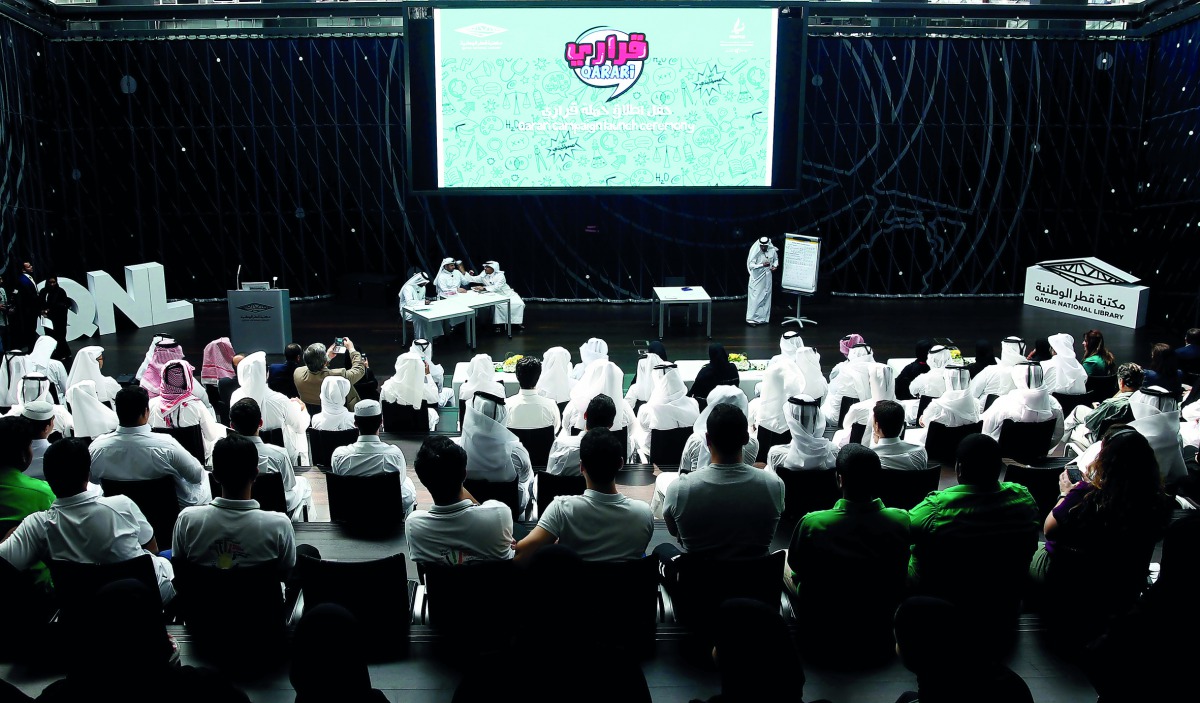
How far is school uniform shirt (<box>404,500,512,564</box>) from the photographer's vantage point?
3010 mm

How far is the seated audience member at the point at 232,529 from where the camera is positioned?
9.80 feet

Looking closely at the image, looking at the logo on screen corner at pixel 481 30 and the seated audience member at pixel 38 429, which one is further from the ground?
the logo on screen corner at pixel 481 30

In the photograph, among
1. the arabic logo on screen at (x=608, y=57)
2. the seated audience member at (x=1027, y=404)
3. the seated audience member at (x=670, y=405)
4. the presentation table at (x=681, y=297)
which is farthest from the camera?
the arabic logo on screen at (x=608, y=57)

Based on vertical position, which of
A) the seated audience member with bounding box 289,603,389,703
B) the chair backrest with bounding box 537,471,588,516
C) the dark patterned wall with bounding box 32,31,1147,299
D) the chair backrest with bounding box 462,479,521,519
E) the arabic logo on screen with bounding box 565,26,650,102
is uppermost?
the arabic logo on screen with bounding box 565,26,650,102

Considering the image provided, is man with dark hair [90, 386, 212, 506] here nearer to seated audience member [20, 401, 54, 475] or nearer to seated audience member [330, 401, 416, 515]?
seated audience member [20, 401, 54, 475]

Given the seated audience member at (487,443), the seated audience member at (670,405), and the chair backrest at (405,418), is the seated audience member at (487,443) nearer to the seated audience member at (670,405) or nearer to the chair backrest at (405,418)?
the seated audience member at (670,405)

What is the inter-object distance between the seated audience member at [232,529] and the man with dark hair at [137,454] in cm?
101

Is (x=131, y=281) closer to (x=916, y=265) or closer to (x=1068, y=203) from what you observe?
(x=916, y=265)

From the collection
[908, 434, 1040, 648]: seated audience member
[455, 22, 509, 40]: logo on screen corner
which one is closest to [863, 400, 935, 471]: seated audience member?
[908, 434, 1040, 648]: seated audience member

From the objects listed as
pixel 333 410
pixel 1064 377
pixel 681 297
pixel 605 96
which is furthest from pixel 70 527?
pixel 605 96

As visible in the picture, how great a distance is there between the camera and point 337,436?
514 centimetres

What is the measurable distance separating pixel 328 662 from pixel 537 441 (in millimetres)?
3264

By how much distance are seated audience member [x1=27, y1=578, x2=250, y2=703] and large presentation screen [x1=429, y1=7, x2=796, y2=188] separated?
10319 millimetres

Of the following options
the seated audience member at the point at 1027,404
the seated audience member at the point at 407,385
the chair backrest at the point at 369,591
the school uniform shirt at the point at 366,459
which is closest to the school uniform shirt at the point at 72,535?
the chair backrest at the point at 369,591
